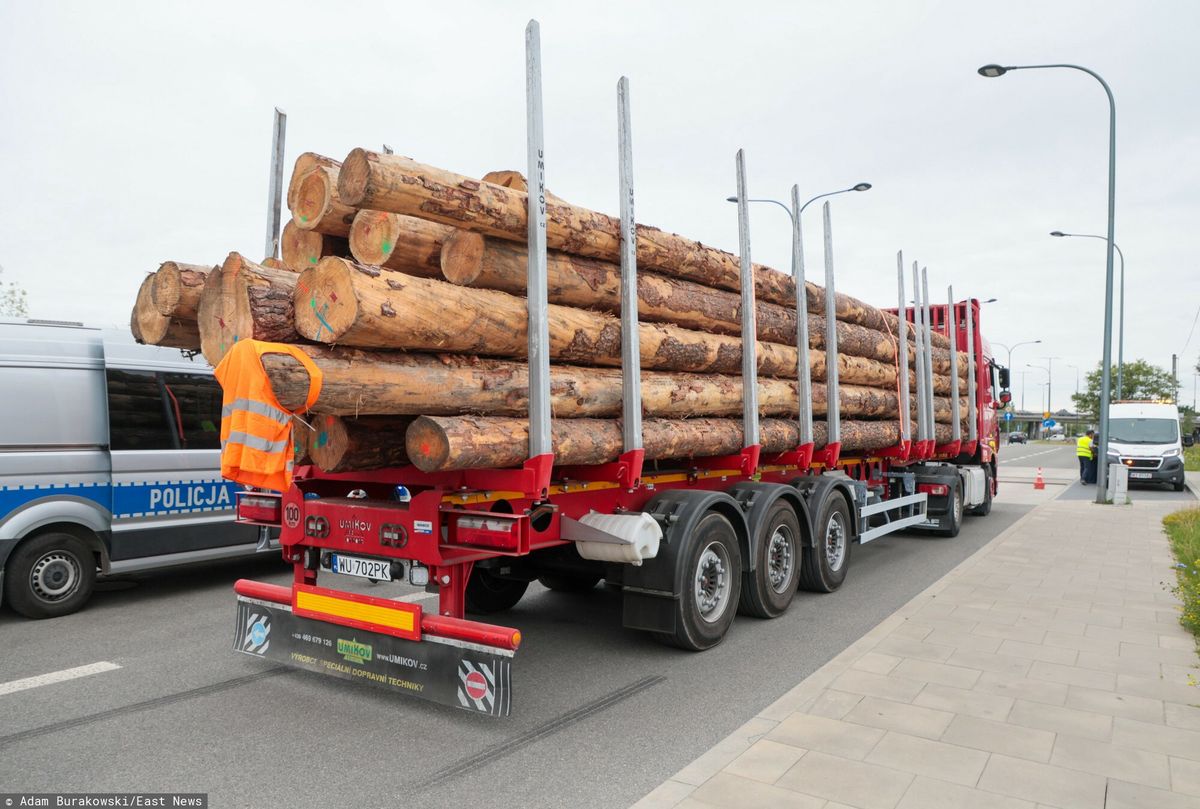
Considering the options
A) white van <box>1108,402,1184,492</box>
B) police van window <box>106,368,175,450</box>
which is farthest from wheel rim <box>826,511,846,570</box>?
white van <box>1108,402,1184,492</box>

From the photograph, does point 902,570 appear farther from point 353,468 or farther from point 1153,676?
point 353,468

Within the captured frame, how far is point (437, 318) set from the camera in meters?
4.16

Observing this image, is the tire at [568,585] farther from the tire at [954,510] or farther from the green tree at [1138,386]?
the green tree at [1138,386]

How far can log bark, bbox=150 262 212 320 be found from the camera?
446 cm

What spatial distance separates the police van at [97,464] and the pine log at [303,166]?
12.8ft

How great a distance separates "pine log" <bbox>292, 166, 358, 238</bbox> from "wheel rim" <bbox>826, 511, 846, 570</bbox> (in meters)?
5.45

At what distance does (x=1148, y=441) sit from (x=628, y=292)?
22.2 metres

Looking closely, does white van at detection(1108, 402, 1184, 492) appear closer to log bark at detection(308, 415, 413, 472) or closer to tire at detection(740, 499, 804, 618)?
tire at detection(740, 499, 804, 618)

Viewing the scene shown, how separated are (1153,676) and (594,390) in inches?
156

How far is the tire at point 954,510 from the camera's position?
11.6 meters

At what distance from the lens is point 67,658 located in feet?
18.8

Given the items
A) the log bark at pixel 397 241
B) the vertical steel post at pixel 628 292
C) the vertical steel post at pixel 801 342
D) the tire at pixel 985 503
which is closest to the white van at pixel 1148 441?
the tire at pixel 985 503

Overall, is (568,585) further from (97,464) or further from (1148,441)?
(1148,441)

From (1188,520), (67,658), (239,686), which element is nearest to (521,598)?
(239,686)
